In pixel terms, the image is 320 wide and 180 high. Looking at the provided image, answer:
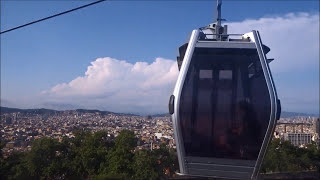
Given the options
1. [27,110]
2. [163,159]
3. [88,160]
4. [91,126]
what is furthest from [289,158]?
[27,110]

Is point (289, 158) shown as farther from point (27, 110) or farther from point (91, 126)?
point (27, 110)

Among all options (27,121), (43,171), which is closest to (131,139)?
(43,171)

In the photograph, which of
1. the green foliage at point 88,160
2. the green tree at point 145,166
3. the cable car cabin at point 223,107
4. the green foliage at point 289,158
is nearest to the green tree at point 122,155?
the green foliage at point 88,160

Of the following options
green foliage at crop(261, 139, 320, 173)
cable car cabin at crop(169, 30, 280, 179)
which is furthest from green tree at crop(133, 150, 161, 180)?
cable car cabin at crop(169, 30, 280, 179)

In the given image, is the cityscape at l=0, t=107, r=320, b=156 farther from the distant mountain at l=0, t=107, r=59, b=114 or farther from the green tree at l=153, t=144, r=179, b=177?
the green tree at l=153, t=144, r=179, b=177

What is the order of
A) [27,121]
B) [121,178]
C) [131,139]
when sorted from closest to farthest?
1. [121,178]
2. [131,139]
3. [27,121]

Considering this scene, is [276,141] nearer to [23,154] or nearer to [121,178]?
[121,178]

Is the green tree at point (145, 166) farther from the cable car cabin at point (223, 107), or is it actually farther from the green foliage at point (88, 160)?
the cable car cabin at point (223, 107)

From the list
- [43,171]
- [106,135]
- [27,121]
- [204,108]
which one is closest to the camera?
[204,108]
